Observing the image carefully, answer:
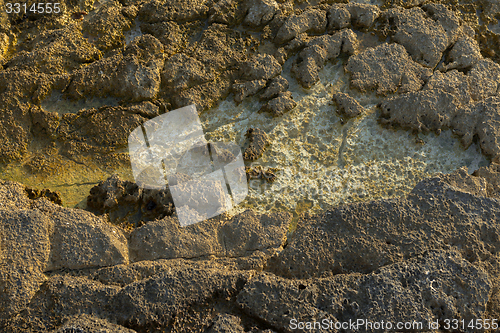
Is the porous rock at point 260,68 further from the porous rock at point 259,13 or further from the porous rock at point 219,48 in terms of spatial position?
the porous rock at point 259,13

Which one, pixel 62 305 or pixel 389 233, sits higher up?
pixel 389 233

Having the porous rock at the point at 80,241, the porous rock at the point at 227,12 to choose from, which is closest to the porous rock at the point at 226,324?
the porous rock at the point at 80,241

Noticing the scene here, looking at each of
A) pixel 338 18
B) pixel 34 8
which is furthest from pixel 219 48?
pixel 34 8

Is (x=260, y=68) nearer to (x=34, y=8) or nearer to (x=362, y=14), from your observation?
(x=362, y=14)

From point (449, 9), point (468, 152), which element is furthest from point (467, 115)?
point (449, 9)

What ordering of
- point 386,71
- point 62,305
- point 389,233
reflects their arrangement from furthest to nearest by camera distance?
point 386,71 < point 389,233 < point 62,305

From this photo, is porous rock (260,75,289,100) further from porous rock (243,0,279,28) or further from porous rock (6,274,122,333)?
porous rock (6,274,122,333)
